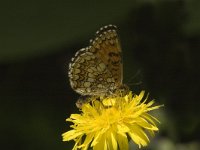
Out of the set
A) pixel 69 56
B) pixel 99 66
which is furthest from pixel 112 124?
pixel 69 56

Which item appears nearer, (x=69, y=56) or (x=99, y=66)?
(x=99, y=66)

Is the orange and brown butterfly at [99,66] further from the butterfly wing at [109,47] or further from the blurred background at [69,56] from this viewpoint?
the blurred background at [69,56]

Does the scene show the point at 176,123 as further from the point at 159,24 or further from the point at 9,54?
the point at 9,54

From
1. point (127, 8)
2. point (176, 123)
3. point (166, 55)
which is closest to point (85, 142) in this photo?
point (176, 123)

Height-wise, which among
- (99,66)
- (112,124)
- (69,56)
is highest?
(69,56)

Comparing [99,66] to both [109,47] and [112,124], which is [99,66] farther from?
[112,124]

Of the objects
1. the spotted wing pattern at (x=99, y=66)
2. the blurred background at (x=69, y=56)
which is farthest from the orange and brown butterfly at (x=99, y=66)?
the blurred background at (x=69, y=56)

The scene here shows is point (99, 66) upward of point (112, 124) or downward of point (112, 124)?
upward
